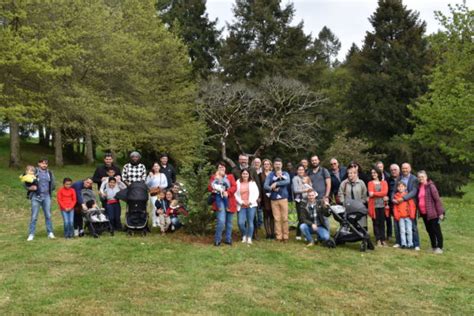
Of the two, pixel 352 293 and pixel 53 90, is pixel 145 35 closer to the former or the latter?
pixel 53 90

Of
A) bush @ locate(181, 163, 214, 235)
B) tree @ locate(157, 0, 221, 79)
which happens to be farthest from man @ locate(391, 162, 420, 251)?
tree @ locate(157, 0, 221, 79)

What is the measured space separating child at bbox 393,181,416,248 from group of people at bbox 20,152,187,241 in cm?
448

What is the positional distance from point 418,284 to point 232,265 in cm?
294

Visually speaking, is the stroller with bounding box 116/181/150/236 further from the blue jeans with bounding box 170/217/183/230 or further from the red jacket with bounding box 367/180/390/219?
the red jacket with bounding box 367/180/390/219

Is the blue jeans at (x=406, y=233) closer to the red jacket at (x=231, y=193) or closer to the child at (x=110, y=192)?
the red jacket at (x=231, y=193)

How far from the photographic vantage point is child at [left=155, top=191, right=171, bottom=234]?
9516mm

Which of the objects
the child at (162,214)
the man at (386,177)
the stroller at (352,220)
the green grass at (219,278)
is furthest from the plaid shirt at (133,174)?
the man at (386,177)

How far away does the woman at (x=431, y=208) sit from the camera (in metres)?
8.61

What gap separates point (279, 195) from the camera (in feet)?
29.7

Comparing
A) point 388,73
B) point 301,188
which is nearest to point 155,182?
point 301,188

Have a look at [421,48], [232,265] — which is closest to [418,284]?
[232,265]

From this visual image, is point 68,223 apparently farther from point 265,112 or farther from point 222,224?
point 265,112

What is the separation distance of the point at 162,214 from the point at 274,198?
2511 mm

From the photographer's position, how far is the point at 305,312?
17.7 ft
